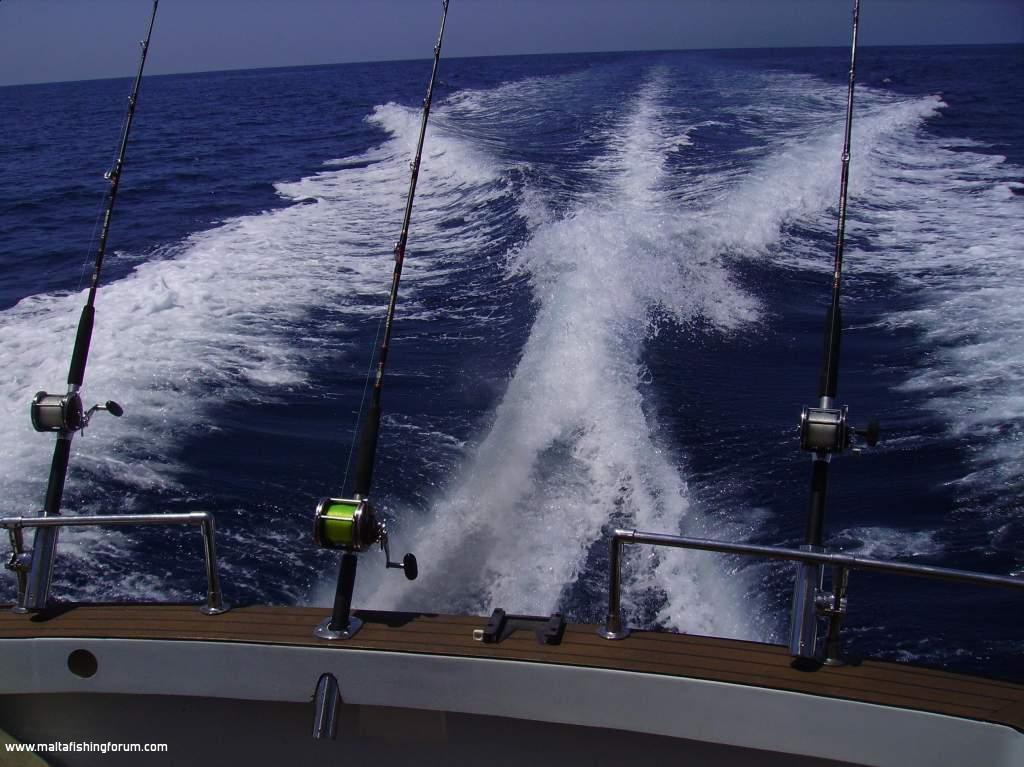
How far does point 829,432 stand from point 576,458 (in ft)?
6.76

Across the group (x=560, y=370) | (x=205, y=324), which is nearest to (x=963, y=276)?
(x=560, y=370)

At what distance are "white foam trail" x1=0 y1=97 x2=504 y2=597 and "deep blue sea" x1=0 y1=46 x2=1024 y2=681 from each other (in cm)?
3

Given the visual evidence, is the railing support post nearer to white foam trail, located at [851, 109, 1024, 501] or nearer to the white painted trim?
the white painted trim

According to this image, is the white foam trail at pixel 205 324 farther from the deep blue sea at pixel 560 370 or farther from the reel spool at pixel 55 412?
the reel spool at pixel 55 412

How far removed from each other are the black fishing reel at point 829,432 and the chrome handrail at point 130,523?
1284mm

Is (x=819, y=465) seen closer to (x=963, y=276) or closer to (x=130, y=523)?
(x=130, y=523)

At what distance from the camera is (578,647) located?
1.98 m

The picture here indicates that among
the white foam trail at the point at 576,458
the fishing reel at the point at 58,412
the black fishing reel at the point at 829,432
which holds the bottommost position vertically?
the white foam trail at the point at 576,458

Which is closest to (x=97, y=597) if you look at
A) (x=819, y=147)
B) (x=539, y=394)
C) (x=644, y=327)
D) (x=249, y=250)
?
(x=539, y=394)

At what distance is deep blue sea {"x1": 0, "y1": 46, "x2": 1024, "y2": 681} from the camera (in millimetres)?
3344

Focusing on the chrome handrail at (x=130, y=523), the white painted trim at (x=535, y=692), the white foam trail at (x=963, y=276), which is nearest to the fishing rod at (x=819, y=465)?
the white painted trim at (x=535, y=692)

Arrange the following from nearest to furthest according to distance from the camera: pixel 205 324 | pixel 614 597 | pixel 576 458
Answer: pixel 614 597 → pixel 576 458 → pixel 205 324

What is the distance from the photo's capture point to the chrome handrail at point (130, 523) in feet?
6.54

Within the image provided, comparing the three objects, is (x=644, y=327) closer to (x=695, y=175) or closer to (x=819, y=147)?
(x=695, y=175)
